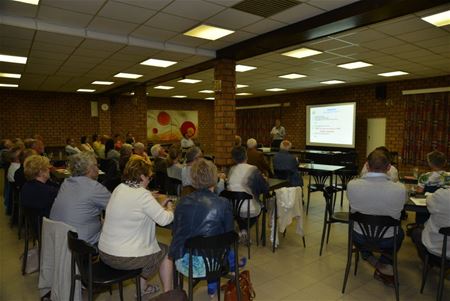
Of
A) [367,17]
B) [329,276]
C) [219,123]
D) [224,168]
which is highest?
[367,17]

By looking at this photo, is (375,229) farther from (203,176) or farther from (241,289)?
(203,176)

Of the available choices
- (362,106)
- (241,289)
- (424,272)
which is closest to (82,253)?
(241,289)

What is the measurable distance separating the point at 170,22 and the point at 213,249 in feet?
10.4

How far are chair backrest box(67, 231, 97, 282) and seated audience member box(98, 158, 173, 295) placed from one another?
0.12 metres

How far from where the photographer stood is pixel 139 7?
3.62 m

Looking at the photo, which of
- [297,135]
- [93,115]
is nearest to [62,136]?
[93,115]

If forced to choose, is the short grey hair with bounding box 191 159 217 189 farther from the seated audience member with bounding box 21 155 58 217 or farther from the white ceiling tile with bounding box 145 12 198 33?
→ the white ceiling tile with bounding box 145 12 198 33

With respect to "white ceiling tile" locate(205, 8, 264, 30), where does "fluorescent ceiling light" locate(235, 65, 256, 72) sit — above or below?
below

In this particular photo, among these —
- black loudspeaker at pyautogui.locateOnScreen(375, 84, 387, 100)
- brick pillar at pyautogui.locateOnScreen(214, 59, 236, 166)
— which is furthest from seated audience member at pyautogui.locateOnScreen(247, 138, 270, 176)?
black loudspeaker at pyautogui.locateOnScreen(375, 84, 387, 100)

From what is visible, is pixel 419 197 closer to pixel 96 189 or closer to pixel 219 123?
pixel 96 189

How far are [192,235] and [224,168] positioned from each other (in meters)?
3.63

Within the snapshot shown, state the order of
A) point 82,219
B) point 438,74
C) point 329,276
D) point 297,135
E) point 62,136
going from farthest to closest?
1. point 297,135
2. point 62,136
3. point 438,74
4. point 329,276
5. point 82,219

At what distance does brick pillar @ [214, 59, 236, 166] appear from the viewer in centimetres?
565

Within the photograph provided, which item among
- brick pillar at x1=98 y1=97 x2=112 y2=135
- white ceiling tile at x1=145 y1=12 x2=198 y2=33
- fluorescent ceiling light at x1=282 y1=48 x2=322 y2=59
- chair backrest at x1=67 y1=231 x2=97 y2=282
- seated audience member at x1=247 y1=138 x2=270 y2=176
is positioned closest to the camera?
chair backrest at x1=67 y1=231 x2=97 y2=282
